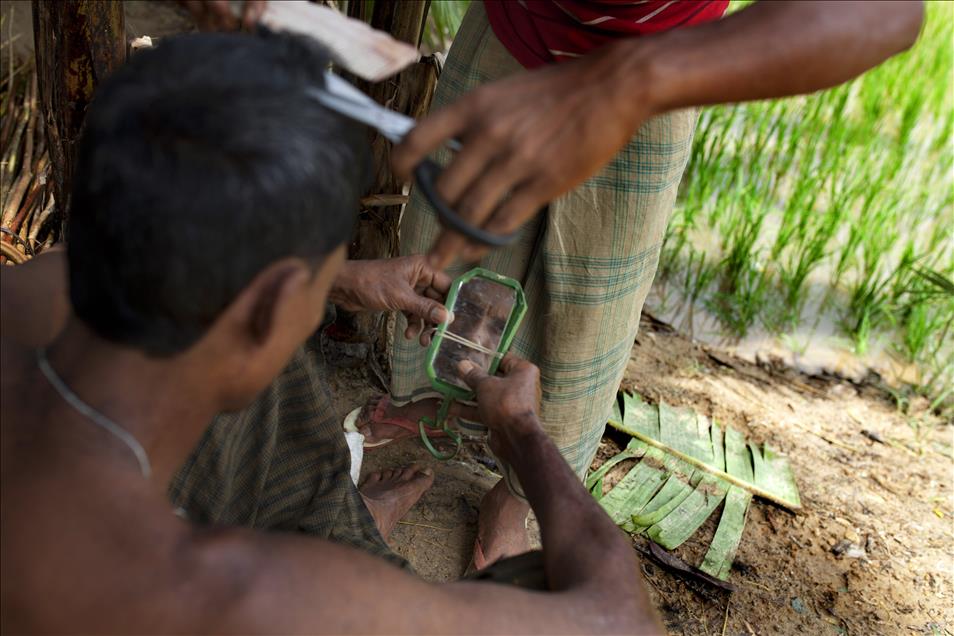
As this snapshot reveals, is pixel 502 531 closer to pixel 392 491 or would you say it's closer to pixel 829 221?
pixel 392 491

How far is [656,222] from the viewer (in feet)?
6.20

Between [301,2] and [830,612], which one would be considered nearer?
[301,2]

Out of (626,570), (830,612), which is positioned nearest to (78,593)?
(626,570)

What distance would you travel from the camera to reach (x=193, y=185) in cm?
92

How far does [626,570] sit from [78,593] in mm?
720

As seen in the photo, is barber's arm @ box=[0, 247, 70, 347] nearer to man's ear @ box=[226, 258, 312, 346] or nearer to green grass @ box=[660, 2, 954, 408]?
man's ear @ box=[226, 258, 312, 346]

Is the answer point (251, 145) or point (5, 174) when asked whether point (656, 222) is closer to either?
point (251, 145)

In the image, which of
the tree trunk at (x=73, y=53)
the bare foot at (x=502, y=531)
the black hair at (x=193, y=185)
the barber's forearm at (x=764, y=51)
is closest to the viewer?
the black hair at (x=193, y=185)

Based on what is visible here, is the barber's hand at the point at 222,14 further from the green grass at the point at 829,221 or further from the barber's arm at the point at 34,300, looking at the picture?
the green grass at the point at 829,221

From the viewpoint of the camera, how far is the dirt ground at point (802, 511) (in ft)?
7.18

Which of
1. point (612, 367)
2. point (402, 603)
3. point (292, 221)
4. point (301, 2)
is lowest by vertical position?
point (612, 367)

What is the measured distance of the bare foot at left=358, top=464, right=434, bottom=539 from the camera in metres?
2.14

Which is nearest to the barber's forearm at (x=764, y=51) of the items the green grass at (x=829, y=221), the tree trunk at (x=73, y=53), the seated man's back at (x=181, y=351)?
the seated man's back at (x=181, y=351)

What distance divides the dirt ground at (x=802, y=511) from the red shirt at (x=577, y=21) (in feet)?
3.97
